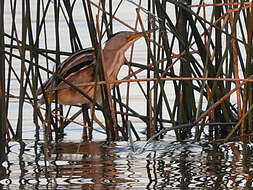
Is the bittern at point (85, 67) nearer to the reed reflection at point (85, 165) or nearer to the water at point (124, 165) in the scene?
the water at point (124, 165)

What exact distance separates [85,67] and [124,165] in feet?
3.25

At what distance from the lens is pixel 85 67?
3.47 meters

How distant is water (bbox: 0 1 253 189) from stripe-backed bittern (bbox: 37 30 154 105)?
0.66 feet

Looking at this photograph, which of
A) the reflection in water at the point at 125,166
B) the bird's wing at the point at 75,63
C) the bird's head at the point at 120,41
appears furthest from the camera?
the bird's head at the point at 120,41

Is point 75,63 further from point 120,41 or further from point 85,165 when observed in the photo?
point 85,165

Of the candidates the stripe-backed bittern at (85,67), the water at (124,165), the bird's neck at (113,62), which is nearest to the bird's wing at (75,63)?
the stripe-backed bittern at (85,67)

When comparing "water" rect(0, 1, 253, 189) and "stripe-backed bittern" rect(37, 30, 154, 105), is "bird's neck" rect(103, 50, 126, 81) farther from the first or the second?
"water" rect(0, 1, 253, 189)

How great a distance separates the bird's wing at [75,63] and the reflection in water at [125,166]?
402 mm

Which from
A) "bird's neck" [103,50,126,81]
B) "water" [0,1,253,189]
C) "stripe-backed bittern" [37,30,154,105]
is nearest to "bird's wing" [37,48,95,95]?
"stripe-backed bittern" [37,30,154,105]

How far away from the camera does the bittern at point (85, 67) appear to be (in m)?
3.38

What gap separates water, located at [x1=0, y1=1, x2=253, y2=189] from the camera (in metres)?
2.26

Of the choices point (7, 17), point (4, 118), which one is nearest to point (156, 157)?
point (4, 118)

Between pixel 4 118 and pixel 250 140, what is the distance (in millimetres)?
1035

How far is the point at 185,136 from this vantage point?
320cm
